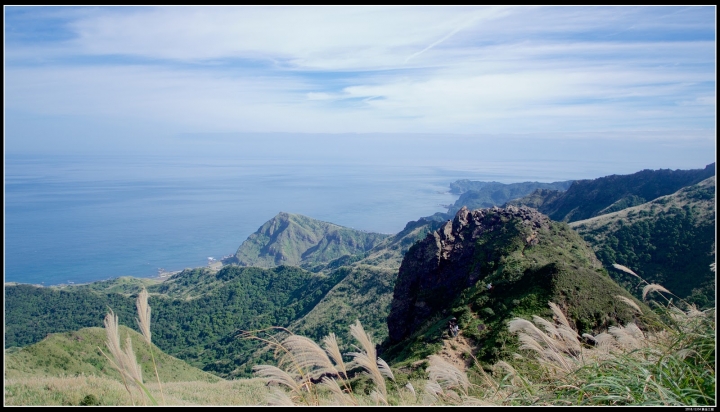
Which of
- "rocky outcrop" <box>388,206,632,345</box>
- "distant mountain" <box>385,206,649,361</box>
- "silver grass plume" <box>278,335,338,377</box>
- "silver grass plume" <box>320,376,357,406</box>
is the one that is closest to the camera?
"silver grass plume" <box>320,376,357,406</box>

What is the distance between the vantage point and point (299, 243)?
12838 cm

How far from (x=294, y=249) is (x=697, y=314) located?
410 ft

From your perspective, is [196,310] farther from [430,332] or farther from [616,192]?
[616,192]

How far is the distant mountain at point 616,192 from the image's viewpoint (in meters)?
68.4

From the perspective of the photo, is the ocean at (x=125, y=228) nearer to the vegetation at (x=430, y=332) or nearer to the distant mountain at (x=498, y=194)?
the distant mountain at (x=498, y=194)

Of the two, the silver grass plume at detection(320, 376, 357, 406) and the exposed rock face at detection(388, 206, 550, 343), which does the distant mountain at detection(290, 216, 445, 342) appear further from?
the silver grass plume at detection(320, 376, 357, 406)

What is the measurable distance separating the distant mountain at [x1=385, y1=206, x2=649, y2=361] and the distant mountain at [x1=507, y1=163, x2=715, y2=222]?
158 feet

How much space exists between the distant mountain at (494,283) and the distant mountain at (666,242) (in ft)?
32.2

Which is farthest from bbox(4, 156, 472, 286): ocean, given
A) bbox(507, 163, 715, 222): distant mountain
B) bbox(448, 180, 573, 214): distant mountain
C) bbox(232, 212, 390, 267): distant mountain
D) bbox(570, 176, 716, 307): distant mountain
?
bbox(570, 176, 716, 307): distant mountain

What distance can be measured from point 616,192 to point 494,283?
70.6 metres

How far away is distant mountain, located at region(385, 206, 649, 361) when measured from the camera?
1583 cm

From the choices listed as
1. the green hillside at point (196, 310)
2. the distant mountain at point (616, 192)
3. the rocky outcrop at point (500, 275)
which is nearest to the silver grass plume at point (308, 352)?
the rocky outcrop at point (500, 275)

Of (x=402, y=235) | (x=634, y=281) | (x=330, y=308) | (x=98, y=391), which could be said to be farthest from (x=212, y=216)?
(x=98, y=391)

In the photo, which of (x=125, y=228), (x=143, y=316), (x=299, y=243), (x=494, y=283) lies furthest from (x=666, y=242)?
(x=125, y=228)
